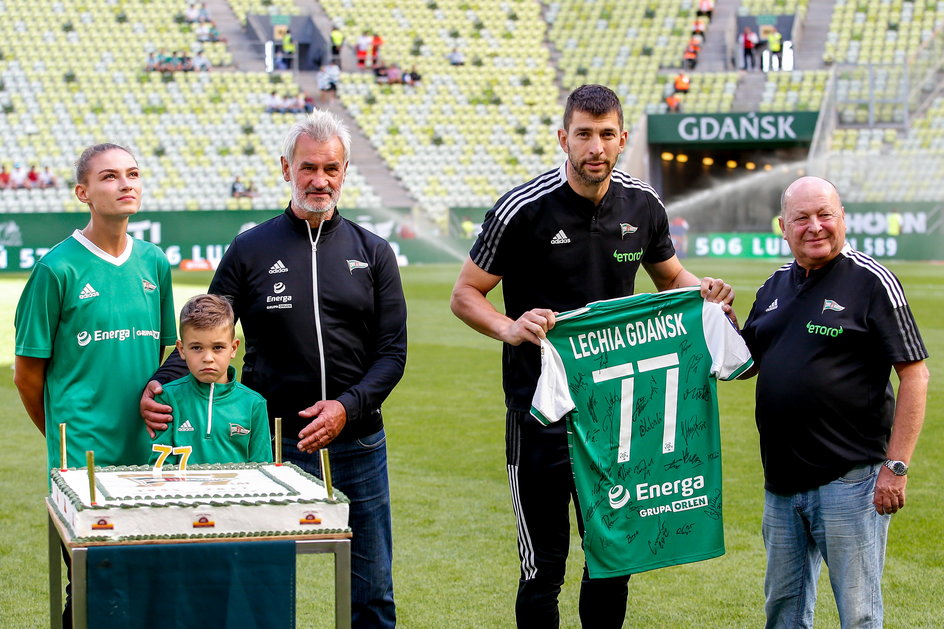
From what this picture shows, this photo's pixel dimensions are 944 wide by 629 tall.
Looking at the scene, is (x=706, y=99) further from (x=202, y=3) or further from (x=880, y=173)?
(x=202, y=3)

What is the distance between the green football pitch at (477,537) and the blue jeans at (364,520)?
3.47 ft

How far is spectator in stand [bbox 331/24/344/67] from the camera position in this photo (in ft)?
128

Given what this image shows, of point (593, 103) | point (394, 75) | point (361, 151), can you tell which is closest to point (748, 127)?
point (394, 75)

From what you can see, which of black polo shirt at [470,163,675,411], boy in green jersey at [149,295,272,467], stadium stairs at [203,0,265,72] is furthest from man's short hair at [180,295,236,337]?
stadium stairs at [203,0,265,72]

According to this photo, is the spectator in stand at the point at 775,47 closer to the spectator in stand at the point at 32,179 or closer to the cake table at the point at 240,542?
the spectator in stand at the point at 32,179

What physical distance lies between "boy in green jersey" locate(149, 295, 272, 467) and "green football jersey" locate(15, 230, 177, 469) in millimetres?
201

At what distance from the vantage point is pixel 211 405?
13.5 feet

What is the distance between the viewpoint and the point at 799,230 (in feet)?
13.4

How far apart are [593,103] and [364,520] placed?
174cm

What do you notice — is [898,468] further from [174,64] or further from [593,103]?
[174,64]

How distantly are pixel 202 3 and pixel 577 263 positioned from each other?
129 feet

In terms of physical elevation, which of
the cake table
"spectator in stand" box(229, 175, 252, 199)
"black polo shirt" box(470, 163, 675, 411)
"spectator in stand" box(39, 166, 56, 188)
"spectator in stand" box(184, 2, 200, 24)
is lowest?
"spectator in stand" box(229, 175, 252, 199)

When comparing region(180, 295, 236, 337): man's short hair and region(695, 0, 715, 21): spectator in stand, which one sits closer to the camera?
region(180, 295, 236, 337): man's short hair

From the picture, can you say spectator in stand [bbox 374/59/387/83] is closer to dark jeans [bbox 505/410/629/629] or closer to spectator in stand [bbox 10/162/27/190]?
spectator in stand [bbox 10/162/27/190]
